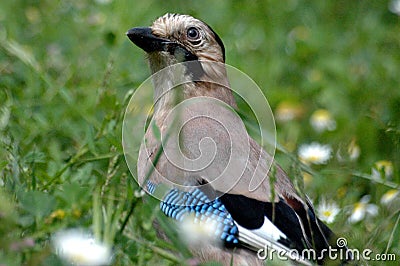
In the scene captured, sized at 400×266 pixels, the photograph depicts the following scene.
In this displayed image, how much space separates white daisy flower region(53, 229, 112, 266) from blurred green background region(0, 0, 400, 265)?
0.16 ft

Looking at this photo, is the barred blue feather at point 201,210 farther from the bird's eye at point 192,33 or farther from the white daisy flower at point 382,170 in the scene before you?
the white daisy flower at point 382,170

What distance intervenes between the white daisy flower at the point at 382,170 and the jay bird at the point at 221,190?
58cm

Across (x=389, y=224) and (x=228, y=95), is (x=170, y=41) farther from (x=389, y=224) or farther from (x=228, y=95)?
(x=389, y=224)

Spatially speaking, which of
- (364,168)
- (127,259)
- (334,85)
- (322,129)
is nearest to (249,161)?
(127,259)

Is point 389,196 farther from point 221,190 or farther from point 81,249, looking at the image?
point 81,249

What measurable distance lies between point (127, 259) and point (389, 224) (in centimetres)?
114

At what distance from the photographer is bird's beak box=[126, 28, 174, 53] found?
395 cm

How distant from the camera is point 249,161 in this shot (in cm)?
353

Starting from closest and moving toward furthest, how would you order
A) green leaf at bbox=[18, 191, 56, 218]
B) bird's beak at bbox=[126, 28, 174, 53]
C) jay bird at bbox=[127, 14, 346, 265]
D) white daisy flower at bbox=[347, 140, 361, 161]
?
green leaf at bbox=[18, 191, 56, 218] < jay bird at bbox=[127, 14, 346, 265] < bird's beak at bbox=[126, 28, 174, 53] < white daisy flower at bbox=[347, 140, 361, 161]

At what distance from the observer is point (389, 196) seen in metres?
4.23

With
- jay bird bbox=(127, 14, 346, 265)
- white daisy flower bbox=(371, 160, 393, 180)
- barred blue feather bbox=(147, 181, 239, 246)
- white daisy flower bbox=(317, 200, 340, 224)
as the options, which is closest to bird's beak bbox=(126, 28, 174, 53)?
jay bird bbox=(127, 14, 346, 265)

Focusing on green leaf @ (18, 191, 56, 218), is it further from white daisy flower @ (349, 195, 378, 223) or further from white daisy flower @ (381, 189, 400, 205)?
white daisy flower @ (381, 189, 400, 205)

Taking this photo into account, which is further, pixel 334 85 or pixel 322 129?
pixel 334 85

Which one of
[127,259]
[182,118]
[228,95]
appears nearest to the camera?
[127,259]
